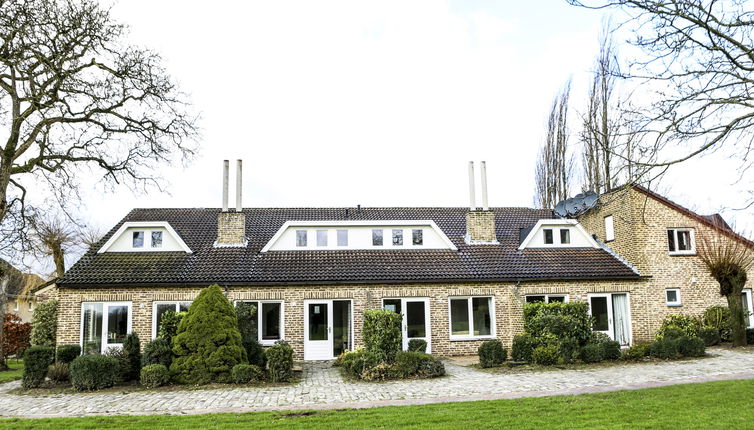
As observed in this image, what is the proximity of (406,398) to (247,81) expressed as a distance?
8184 millimetres

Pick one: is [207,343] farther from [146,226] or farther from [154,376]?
[146,226]

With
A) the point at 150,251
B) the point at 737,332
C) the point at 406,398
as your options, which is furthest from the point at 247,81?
the point at 737,332

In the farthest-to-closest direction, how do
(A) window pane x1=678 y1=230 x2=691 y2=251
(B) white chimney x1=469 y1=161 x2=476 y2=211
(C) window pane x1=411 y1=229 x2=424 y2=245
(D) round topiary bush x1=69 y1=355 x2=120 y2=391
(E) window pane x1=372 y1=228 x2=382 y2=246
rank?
(B) white chimney x1=469 y1=161 x2=476 y2=211 → (C) window pane x1=411 y1=229 x2=424 y2=245 → (E) window pane x1=372 y1=228 x2=382 y2=246 → (A) window pane x1=678 y1=230 x2=691 y2=251 → (D) round topiary bush x1=69 y1=355 x2=120 y2=391

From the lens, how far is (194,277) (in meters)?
18.7

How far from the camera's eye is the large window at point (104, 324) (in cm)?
1819

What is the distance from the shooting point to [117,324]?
18359 mm

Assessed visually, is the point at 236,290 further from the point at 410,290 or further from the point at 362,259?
the point at 410,290

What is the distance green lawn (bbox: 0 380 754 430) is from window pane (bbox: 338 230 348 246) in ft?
36.9

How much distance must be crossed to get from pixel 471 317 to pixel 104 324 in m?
12.2

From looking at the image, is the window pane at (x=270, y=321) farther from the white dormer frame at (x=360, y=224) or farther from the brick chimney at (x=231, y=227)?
the brick chimney at (x=231, y=227)

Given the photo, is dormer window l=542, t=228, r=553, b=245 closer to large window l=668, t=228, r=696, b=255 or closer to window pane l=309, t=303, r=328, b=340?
large window l=668, t=228, r=696, b=255

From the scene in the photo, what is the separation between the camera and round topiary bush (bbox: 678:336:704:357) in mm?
16156

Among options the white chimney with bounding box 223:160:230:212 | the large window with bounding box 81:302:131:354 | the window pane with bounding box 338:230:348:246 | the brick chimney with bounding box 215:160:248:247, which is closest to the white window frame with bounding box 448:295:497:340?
the window pane with bounding box 338:230:348:246

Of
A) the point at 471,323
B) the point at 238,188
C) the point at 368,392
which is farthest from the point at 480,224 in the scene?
the point at 368,392
